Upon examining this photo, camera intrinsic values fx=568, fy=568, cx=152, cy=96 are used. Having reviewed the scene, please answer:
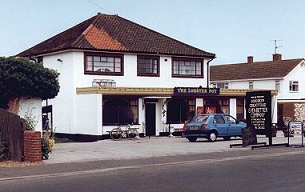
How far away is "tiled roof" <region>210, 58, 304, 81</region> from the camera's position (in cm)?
5850

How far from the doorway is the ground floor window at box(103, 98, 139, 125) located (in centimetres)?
105

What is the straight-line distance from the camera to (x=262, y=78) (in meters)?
58.8

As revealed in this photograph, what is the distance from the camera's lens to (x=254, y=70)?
6159 centimetres

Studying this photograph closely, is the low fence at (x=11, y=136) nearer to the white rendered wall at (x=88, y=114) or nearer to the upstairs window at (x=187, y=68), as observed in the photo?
the white rendered wall at (x=88, y=114)

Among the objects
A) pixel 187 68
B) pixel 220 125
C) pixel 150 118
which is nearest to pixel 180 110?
pixel 150 118

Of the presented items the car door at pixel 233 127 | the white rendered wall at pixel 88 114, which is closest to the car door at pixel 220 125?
the car door at pixel 233 127

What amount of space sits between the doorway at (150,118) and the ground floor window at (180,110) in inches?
41.8

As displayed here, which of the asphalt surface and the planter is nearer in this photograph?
the asphalt surface

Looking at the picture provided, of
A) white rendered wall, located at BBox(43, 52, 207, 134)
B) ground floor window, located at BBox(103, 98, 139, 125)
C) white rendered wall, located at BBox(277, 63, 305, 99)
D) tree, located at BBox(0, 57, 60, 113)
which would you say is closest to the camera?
tree, located at BBox(0, 57, 60, 113)

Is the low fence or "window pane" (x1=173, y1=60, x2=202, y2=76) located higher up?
"window pane" (x1=173, y1=60, x2=202, y2=76)

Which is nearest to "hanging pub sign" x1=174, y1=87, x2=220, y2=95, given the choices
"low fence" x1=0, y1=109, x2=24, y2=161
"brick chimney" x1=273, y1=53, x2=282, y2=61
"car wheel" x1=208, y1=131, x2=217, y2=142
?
"car wheel" x1=208, y1=131, x2=217, y2=142

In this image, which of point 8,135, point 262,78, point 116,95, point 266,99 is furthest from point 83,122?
point 262,78

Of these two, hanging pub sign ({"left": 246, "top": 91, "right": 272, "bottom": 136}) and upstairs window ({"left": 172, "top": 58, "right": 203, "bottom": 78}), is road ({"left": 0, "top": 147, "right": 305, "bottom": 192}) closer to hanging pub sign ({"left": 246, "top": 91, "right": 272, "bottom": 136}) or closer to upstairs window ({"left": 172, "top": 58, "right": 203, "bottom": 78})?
hanging pub sign ({"left": 246, "top": 91, "right": 272, "bottom": 136})

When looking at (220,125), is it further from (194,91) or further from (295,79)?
(295,79)
